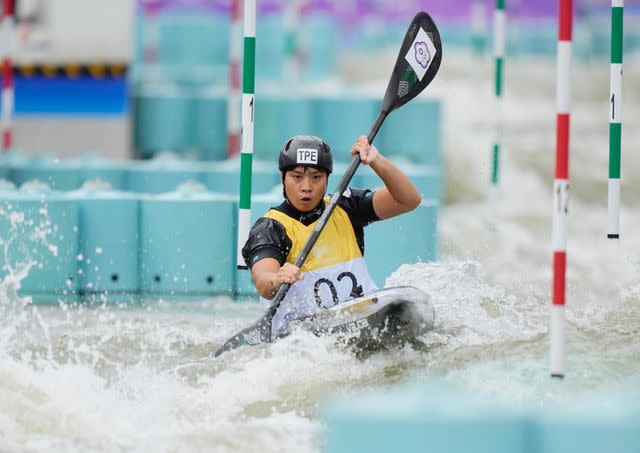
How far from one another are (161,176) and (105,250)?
6.17 feet

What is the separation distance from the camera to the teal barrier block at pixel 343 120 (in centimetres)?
1227

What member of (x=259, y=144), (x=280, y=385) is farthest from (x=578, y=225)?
(x=280, y=385)

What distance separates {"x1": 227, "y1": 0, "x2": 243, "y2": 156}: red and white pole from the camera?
11.7m

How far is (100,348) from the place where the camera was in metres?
6.79

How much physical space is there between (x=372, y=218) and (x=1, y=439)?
6.58 feet

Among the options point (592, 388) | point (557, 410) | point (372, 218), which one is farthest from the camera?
point (372, 218)

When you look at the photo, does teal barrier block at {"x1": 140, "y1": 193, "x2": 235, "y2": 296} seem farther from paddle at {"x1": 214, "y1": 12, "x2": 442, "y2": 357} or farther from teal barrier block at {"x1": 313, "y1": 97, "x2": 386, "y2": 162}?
teal barrier block at {"x1": 313, "y1": 97, "x2": 386, "y2": 162}

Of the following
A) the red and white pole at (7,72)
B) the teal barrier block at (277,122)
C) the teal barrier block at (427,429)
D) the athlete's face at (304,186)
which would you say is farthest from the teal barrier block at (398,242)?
the teal barrier block at (277,122)

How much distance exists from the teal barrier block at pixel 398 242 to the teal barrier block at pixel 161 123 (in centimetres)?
473

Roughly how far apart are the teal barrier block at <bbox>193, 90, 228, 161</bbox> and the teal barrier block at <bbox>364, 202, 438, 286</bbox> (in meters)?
4.72

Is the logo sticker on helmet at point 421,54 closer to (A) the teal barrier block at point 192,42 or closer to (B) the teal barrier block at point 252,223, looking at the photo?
(B) the teal barrier block at point 252,223

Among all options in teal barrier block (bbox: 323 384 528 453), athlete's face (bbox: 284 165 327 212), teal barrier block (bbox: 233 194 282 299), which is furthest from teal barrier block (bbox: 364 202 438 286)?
teal barrier block (bbox: 323 384 528 453)

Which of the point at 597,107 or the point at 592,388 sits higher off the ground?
the point at 597,107

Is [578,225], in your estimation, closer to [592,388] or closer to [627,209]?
[627,209]
